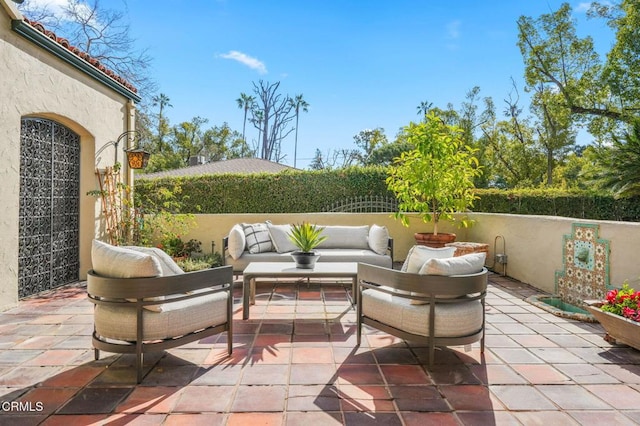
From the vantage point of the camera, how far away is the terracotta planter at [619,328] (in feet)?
10.2

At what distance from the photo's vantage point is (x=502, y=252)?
22.5 feet

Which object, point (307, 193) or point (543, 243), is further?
point (307, 193)

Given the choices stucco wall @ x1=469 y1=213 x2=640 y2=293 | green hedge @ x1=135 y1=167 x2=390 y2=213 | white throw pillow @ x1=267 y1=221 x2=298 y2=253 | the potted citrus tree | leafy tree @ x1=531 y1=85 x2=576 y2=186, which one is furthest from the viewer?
leafy tree @ x1=531 y1=85 x2=576 y2=186

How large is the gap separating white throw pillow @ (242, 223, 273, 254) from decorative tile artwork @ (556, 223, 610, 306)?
4232 mm

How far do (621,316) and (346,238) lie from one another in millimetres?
3721

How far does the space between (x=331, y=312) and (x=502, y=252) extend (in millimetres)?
4102

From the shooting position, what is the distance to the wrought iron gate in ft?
16.2

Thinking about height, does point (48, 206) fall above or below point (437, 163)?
below

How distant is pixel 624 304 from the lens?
336 cm

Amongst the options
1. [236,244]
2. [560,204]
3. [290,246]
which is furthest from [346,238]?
[560,204]

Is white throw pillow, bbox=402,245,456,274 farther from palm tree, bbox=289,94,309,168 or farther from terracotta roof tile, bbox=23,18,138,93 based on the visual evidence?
palm tree, bbox=289,94,309,168

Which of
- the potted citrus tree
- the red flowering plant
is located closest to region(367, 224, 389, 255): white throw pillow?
the potted citrus tree

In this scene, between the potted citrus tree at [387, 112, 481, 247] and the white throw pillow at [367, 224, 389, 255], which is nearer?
the potted citrus tree at [387, 112, 481, 247]

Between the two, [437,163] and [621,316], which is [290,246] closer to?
[437,163]
